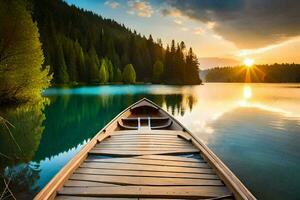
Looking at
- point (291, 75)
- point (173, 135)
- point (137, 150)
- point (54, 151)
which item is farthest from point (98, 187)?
point (291, 75)

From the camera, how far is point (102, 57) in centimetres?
10925

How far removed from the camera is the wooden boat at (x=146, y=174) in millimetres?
4480

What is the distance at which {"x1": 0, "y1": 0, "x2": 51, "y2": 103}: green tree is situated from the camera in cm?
1956

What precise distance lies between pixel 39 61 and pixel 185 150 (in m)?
18.0

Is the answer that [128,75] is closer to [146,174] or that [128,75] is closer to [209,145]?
[209,145]

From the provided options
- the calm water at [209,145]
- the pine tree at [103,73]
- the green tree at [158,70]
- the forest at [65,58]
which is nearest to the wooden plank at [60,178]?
the calm water at [209,145]

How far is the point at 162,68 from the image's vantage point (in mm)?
110312

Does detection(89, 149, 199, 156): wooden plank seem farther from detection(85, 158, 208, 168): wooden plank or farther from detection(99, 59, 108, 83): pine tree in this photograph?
detection(99, 59, 108, 83): pine tree

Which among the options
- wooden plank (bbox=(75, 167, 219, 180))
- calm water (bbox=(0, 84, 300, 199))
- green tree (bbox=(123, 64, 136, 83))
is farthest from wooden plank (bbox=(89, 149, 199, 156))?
green tree (bbox=(123, 64, 136, 83))

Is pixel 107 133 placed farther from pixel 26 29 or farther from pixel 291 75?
pixel 291 75

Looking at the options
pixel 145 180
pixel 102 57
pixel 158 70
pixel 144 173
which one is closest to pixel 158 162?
pixel 144 173

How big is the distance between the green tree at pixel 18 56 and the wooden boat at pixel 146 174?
14.9 metres

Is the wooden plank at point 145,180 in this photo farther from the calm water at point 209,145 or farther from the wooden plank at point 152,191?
the calm water at point 209,145

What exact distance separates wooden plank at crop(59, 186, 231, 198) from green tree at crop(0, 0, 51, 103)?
17544 mm
